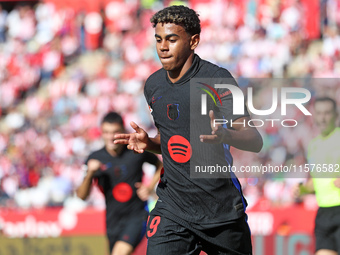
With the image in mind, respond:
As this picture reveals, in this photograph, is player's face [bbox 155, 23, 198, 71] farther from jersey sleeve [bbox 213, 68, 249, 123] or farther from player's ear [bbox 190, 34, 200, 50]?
jersey sleeve [bbox 213, 68, 249, 123]

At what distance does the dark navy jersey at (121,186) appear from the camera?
6734mm

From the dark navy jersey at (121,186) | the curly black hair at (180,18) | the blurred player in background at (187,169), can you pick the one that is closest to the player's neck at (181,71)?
the blurred player in background at (187,169)

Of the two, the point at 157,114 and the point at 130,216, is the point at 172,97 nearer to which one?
the point at 157,114

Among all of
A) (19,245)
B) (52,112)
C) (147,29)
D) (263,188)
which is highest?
(147,29)

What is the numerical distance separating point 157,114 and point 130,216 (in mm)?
2795

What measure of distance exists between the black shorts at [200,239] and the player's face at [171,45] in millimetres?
1154

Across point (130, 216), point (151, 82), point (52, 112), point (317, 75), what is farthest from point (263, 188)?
point (151, 82)

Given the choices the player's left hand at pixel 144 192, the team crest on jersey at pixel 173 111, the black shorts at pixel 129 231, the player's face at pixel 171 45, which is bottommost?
the black shorts at pixel 129 231

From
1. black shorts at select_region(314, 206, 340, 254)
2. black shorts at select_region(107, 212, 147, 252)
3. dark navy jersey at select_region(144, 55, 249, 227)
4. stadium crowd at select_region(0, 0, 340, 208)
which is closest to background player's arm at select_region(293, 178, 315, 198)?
black shorts at select_region(314, 206, 340, 254)

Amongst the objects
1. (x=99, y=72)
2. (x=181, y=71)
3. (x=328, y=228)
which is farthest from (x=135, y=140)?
(x=99, y=72)

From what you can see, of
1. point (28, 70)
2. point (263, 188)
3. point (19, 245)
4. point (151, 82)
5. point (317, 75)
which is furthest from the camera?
point (28, 70)

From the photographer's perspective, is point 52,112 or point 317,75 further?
point 52,112

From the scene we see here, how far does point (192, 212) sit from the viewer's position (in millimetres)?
4059

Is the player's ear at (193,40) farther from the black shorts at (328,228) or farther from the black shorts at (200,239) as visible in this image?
the black shorts at (328,228)
